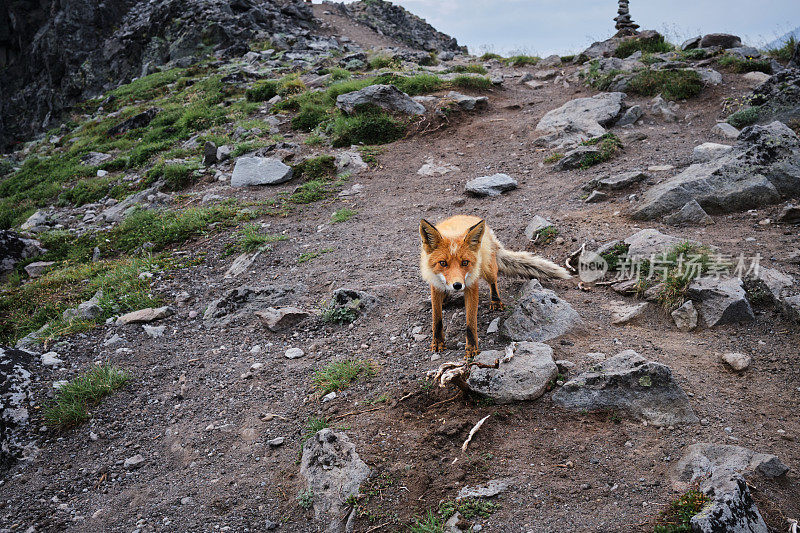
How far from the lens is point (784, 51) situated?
13336 mm

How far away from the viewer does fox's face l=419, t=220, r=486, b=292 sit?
406 centimetres

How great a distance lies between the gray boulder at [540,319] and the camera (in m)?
4.61

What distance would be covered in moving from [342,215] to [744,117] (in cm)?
888

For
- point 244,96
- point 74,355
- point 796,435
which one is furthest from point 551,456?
point 244,96

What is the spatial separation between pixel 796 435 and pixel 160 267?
928 cm

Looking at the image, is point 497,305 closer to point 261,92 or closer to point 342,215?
point 342,215

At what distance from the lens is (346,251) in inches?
312

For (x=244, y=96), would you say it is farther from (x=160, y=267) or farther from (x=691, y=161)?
(x=691, y=161)

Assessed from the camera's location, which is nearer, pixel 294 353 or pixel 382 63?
pixel 294 353

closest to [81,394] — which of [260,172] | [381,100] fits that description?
[260,172]

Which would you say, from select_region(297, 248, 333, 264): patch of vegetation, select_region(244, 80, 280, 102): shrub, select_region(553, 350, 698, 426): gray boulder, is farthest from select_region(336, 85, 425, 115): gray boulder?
select_region(553, 350, 698, 426): gray boulder

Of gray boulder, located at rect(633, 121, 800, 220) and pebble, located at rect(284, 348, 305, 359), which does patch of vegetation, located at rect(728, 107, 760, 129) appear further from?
pebble, located at rect(284, 348, 305, 359)

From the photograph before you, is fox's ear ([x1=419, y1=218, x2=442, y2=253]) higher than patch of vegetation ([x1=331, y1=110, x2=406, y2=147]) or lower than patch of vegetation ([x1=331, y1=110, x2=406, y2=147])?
lower

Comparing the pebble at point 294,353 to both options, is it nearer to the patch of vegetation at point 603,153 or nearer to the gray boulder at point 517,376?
the gray boulder at point 517,376
